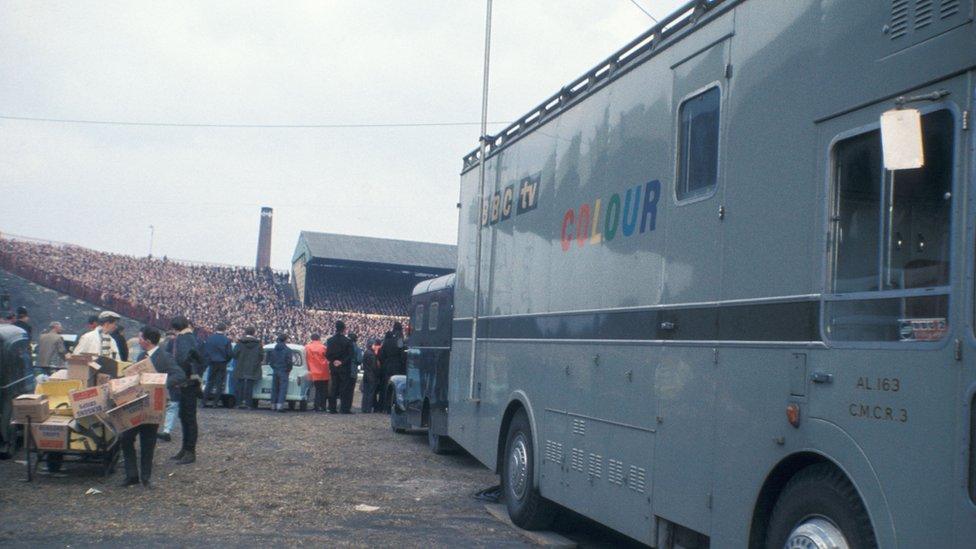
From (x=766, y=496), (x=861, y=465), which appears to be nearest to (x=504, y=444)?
(x=766, y=496)

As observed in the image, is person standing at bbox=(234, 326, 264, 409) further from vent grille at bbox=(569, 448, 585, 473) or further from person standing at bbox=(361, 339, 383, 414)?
vent grille at bbox=(569, 448, 585, 473)

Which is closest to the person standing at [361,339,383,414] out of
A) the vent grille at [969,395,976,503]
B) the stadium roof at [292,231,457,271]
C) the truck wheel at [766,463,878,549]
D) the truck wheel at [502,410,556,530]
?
the truck wheel at [502,410,556,530]

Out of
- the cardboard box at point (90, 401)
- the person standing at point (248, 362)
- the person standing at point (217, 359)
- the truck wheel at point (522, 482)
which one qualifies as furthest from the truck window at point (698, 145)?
the person standing at point (248, 362)

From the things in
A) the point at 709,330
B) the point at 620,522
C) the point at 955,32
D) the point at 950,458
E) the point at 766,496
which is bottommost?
the point at 620,522

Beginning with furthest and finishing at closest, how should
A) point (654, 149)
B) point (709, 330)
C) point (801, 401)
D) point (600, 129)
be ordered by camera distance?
point (600, 129), point (654, 149), point (709, 330), point (801, 401)

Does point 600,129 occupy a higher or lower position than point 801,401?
higher

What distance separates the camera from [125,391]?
33.1 ft

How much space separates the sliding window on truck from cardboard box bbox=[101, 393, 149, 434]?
756 cm

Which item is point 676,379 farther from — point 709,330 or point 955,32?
point 955,32

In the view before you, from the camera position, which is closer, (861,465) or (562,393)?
(861,465)

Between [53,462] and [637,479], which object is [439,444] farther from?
[637,479]

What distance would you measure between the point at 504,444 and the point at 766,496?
4807 mm

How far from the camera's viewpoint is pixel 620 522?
679 centimetres

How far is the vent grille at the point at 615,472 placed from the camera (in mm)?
6801
